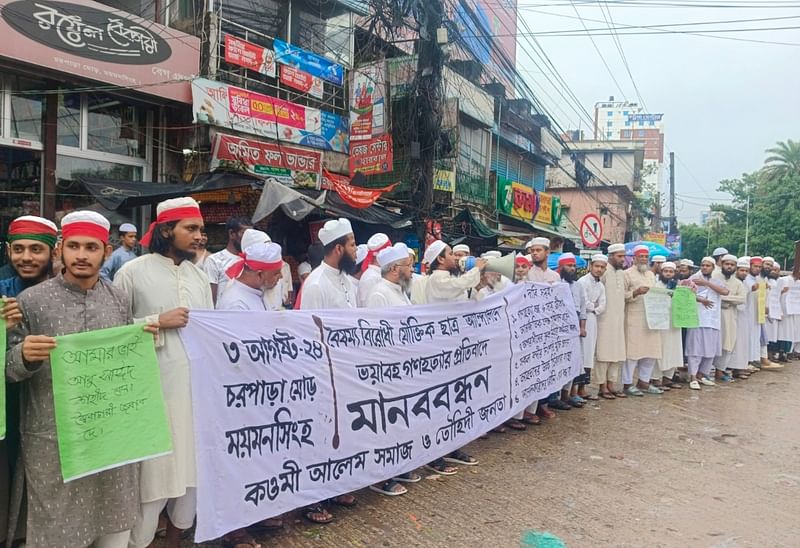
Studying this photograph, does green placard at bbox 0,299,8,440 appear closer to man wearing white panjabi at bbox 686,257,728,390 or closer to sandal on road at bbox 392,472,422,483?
sandal on road at bbox 392,472,422,483

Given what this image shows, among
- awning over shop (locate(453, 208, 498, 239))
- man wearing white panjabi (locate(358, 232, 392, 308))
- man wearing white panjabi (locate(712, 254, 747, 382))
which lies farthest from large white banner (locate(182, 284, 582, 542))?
awning over shop (locate(453, 208, 498, 239))

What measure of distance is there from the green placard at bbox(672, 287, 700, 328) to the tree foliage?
3121 cm

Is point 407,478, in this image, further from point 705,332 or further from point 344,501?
point 705,332

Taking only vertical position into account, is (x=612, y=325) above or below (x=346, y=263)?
below

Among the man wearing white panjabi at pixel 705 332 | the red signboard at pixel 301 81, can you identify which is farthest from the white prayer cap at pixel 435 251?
the red signboard at pixel 301 81

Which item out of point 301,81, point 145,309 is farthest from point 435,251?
point 301,81

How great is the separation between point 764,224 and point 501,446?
122ft

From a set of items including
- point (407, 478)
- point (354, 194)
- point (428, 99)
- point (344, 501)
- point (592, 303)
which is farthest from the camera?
point (428, 99)

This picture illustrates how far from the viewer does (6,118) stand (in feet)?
27.8

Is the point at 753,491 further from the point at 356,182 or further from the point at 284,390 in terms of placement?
the point at 356,182

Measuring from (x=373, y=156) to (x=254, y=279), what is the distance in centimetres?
854

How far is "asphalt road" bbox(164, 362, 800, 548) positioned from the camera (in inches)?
141

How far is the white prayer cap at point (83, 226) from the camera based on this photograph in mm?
2498

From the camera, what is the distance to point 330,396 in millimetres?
3654
